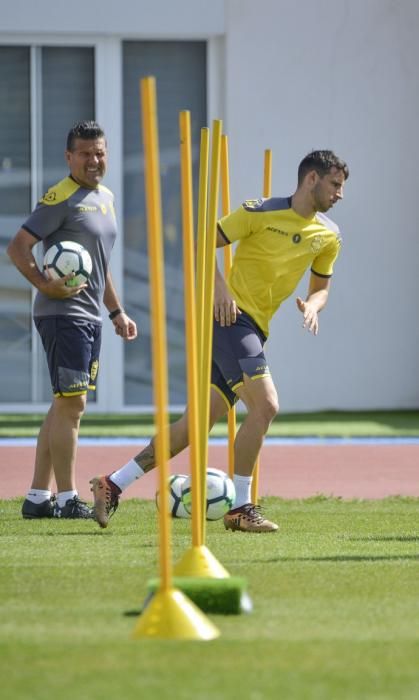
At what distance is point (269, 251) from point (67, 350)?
122cm

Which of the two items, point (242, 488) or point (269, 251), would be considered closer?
point (242, 488)

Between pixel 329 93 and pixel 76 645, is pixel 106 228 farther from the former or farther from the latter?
pixel 329 93

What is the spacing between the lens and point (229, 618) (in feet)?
16.8

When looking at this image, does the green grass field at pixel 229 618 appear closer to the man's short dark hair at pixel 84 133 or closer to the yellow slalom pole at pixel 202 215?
the yellow slalom pole at pixel 202 215

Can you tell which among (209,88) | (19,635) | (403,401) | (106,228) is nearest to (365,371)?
(403,401)

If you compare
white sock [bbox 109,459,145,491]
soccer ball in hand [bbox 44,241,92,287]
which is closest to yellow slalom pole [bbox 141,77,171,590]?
white sock [bbox 109,459,145,491]

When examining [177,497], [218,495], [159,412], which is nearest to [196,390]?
[159,412]

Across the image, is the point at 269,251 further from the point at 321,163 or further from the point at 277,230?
the point at 321,163

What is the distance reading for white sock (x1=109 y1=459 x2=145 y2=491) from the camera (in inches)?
310

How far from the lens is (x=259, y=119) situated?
16.8 metres

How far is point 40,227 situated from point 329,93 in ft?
30.2

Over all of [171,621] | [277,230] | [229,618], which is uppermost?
[277,230]

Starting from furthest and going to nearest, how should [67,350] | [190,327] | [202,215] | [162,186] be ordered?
[162,186] < [67,350] < [202,215] < [190,327]

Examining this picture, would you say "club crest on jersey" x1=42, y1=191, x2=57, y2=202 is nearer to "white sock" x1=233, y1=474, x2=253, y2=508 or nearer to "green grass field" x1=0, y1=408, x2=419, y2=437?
"white sock" x1=233, y1=474, x2=253, y2=508
